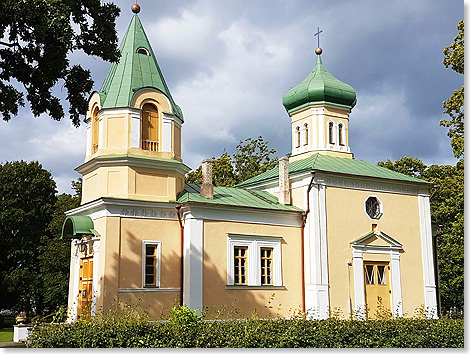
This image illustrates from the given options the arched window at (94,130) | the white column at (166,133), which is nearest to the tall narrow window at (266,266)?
the white column at (166,133)

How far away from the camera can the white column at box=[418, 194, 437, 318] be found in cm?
1945

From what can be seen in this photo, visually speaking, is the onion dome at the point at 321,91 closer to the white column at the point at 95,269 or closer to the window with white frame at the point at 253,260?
the window with white frame at the point at 253,260

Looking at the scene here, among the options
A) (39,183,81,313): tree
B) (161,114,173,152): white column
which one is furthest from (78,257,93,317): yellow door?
(39,183,81,313): tree

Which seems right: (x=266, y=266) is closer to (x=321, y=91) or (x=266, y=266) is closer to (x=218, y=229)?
(x=218, y=229)

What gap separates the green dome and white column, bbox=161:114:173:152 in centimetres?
681

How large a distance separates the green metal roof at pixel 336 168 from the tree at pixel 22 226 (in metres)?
12.1

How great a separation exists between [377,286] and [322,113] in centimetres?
687

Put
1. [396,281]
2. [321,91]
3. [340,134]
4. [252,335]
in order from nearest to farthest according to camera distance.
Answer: [252,335] → [396,281] → [321,91] → [340,134]

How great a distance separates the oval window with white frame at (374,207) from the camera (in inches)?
757

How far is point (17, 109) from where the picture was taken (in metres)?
11.2

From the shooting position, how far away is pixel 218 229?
16.8 metres

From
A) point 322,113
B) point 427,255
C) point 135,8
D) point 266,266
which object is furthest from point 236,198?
point 427,255

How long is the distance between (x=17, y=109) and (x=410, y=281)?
13822mm

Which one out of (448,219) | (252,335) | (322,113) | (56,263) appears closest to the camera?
(252,335)
